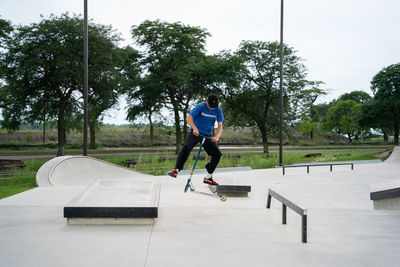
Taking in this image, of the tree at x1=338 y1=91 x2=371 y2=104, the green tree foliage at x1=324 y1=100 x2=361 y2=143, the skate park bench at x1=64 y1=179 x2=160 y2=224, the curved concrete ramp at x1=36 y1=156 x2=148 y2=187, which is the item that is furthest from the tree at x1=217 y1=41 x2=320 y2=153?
the tree at x1=338 y1=91 x2=371 y2=104

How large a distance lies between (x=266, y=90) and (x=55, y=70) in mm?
17264

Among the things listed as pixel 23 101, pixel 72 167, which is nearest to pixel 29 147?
pixel 23 101

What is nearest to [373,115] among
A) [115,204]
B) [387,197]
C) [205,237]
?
[387,197]

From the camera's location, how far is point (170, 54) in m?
26.3

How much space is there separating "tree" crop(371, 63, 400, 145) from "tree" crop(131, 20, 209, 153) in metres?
15.2

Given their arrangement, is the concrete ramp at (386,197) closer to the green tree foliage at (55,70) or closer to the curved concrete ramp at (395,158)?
the curved concrete ramp at (395,158)

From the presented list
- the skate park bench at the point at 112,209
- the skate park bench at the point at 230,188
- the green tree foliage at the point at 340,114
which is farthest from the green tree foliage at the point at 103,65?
the green tree foliage at the point at 340,114

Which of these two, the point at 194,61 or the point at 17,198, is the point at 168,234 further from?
the point at 194,61

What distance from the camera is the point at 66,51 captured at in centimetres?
2334

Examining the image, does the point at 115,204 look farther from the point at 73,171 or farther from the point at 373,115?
the point at 373,115

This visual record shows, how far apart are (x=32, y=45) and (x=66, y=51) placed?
2385 mm

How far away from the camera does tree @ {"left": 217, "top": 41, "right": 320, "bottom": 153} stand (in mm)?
29656

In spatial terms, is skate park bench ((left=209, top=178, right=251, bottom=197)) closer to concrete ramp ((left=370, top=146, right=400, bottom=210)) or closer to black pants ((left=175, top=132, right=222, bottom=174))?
black pants ((left=175, top=132, right=222, bottom=174))

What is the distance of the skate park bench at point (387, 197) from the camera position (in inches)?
248
